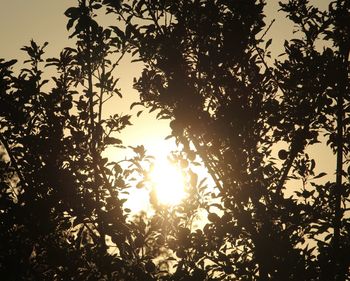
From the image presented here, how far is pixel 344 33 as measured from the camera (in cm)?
587

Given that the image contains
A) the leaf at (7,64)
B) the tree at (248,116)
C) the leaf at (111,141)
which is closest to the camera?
the tree at (248,116)

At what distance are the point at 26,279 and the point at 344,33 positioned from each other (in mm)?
6519

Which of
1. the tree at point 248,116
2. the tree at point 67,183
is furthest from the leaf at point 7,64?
the tree at point 248,116

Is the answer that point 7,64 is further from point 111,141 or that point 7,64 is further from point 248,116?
point 248,116

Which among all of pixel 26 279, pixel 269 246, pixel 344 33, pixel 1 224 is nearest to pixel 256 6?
pixel 344 33

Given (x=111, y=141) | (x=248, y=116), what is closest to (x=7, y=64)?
(x=111, y=141)

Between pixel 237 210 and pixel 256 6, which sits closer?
pixel 237 210

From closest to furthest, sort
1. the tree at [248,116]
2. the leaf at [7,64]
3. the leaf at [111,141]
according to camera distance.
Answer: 1. the tree at [248,116]
2. the leaf at [7,64]
3. the leaf at [111,141]

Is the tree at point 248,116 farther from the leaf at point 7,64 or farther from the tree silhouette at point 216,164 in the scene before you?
the leaf at point 7,64

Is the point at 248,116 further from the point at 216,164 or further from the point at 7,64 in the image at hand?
the point at 7,64

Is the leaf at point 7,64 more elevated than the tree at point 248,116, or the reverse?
the leaf at point 7,64

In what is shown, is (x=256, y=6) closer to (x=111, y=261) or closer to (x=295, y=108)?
(x=295, y=108)

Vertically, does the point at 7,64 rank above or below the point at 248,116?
above

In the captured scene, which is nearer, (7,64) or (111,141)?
(7,64)
